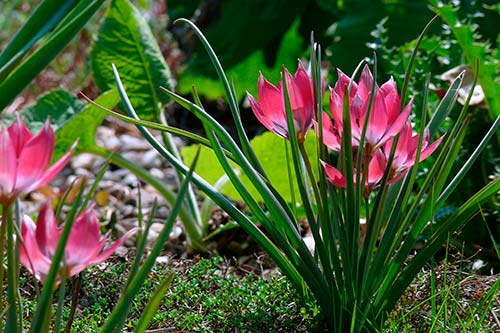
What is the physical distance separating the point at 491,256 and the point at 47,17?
1.06 metres

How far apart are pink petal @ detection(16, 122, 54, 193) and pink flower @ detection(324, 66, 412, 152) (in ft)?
1.44

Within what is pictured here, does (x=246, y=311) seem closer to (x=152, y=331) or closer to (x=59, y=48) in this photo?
(x=152, y=331)

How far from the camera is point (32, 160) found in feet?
2.86

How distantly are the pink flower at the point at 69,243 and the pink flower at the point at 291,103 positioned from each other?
0.38 meters

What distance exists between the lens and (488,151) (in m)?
2.08

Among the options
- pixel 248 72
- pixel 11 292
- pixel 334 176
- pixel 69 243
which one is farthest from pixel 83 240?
pixel 248 72

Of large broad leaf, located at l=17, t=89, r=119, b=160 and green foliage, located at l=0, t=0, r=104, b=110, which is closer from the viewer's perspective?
green foliage, located at l=0, t=0, r=104, b=110

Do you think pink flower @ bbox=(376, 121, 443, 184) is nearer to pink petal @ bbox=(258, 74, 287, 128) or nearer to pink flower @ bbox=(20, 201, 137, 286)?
pink petal @ bbox=(258, 74, 287, 128)

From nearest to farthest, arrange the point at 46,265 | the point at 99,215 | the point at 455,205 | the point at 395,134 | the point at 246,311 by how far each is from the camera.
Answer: the point at 46,265 → the point at 395,134 → the point at 246,311 → the point at 455,205 → the point at 99,215

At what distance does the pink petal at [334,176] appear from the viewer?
1.16 meters

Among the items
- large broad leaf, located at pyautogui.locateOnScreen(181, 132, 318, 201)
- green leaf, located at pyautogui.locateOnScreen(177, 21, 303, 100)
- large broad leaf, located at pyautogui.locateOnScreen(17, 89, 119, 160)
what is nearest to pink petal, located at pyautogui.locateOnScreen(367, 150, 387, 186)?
large broad leaf, located at pyautogui.locateOnScreen(181, 132, 318, 201)

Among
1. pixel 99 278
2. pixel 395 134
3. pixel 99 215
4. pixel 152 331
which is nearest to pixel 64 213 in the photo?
pixel 99 215

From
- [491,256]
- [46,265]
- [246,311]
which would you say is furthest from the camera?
[491,256]

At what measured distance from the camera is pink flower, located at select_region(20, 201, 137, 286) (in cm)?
86
